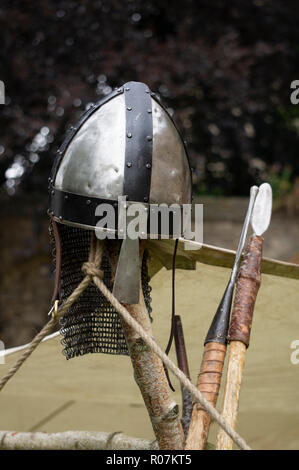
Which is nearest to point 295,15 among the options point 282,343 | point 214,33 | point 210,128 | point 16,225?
point 214,33

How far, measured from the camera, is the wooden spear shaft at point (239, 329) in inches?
48.1

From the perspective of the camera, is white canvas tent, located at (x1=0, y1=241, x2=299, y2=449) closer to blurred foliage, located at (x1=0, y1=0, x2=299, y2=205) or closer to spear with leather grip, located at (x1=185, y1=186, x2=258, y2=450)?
spear with leather grip, located at (x1=185, y1=186, x2=258, y2=450)

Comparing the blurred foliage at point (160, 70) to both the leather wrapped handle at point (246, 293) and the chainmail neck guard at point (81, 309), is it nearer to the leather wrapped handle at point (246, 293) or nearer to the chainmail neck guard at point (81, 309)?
the chainmail neck guard at point (81, 309)

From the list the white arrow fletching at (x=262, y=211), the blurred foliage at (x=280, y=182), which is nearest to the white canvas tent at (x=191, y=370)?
the white arrow fletching at (x=262, y=211)

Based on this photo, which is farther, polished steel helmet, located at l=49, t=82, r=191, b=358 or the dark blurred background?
the dark blurred background

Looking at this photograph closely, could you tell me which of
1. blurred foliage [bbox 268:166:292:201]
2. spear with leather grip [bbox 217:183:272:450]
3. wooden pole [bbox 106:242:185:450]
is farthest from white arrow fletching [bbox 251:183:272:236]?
blurred foliage [bbox 268:166:292:201]

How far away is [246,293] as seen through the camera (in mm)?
1396

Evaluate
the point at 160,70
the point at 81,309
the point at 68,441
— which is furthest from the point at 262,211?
the point at 160,70

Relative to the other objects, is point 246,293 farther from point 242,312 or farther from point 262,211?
point 262,211

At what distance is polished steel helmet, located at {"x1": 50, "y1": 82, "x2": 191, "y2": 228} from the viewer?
129cm

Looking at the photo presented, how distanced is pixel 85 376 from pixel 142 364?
1045 mm

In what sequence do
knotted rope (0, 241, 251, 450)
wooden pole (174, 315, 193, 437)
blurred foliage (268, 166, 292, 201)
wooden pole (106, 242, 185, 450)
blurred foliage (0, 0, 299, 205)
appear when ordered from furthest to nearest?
blurred foliage (268, 166, 292, 201)
blurred foliage (0, 0, 299, 205)
wooden pole (174, 315, 193, 437)
wooden pole (106, 242, 185, 450)
knotted rope (0, 241, 251, 450)

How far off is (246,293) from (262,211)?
0.25 m

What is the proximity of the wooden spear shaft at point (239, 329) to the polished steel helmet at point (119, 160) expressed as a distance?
0.24 metres
